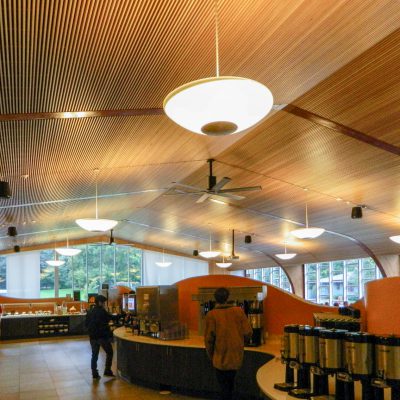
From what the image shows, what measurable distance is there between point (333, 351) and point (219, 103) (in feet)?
5.24

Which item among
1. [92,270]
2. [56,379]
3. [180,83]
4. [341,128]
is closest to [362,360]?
[180,83]

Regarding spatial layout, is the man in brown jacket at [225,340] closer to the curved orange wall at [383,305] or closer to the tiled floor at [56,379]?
the curved orange wall at [383,305]

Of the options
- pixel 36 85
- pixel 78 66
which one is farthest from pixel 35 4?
pixel 36 85

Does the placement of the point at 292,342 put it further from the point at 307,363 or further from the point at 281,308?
the point at 281,308

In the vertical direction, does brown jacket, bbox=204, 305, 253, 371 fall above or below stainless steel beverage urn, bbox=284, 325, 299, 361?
below

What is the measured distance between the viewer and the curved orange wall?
328cm

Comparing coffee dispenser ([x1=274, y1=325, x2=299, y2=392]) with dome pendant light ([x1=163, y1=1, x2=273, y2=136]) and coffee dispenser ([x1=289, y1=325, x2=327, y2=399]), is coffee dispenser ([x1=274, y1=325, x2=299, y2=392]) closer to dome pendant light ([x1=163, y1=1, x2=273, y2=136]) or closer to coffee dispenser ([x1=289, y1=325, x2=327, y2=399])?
coffee dispenser ([x1=289, y1=325, x2=327, y2=399])

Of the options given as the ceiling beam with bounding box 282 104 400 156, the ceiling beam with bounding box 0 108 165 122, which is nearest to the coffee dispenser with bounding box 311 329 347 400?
the ceiling beam with bounding box 0 108 165 122

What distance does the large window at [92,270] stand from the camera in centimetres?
2102

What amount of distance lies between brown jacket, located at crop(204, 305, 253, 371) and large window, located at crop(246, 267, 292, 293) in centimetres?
1733

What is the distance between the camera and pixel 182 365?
21.0 feet

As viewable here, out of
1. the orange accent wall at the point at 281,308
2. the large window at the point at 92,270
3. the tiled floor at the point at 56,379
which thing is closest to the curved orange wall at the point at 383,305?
the orange accent wall at the point at 281,308

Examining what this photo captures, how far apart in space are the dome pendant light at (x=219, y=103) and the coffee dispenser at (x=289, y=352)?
1.45m

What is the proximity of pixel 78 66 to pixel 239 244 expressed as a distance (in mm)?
15953
